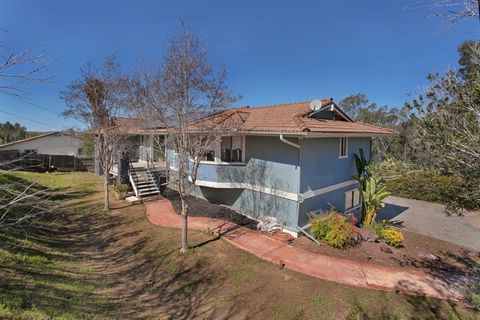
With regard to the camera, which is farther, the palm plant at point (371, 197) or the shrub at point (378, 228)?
the palm plant at point (371, 197)

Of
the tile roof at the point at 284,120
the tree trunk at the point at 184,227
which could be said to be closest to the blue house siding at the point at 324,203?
the tile roof at the point at 284,120

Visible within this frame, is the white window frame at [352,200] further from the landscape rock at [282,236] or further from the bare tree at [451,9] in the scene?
the bare tree at [451,9]

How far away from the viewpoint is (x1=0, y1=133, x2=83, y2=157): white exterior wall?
108 ft

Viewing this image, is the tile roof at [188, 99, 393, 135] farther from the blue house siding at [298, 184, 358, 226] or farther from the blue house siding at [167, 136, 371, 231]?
the blue house siding at [298, 184, 358, 226]

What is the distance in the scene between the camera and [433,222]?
15.7 m

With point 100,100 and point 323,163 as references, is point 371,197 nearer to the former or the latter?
point 323,163

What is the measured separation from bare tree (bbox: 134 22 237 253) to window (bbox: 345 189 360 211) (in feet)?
29.6

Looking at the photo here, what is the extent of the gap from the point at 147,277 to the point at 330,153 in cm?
957

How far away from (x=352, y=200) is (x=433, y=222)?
6.02 metres

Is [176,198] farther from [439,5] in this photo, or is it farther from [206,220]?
[439,5]

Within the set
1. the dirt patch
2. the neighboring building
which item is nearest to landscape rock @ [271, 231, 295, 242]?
the dirt patch

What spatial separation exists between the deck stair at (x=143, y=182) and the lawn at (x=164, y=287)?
19.2 feet

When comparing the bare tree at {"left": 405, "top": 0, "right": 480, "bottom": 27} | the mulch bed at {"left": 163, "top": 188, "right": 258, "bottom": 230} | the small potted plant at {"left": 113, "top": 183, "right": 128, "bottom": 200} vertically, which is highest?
the bare tree at {"left": 405, "top": 0, "right": 480, "bottom": 27}

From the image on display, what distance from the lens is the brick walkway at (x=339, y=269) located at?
7234 mm
